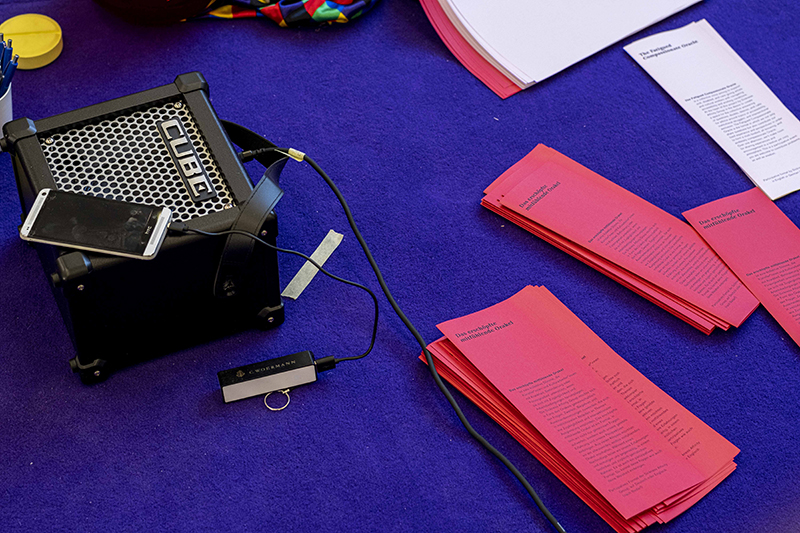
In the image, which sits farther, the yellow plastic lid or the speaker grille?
the yellow plastic lid

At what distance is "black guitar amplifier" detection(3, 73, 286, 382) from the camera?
703mm

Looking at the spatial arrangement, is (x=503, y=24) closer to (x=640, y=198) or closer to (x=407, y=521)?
(x=640, y=198)

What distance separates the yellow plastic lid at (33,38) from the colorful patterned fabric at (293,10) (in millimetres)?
238

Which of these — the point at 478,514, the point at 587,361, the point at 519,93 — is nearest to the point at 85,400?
the point at 478,514

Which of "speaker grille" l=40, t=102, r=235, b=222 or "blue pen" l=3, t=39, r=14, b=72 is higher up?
"speaker grille" l=40, t=102, r=235, b=222

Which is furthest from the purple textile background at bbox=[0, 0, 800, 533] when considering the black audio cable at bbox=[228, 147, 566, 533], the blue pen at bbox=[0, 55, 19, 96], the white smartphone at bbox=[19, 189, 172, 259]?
the white smartphone at bbox=[19, 189, 172, 259]

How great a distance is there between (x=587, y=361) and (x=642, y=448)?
123 millimetres

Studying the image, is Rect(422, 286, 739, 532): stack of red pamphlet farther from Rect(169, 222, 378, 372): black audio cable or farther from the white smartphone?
the white smartphone

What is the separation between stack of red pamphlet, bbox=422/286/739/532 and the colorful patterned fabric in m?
0.59

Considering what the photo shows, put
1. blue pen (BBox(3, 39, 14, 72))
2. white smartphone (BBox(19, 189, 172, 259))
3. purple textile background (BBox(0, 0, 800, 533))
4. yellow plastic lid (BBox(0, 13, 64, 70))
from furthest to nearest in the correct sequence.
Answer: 1. yellow plastic lid (BBox(0, 13, 64, 70))
2. blue pen (BBox(3, 39, 14, 72))
3. purple textile background (BBox(0, 0, 800, 533))
4. white smartphone (BBox(19, 189, 172, 259))

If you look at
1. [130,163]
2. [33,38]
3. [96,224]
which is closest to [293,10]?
[33,38]

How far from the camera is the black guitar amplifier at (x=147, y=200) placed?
703mm

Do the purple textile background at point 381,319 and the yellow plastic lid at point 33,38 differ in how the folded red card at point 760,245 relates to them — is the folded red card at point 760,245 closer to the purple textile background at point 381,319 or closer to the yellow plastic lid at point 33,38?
the purple textile background at point 381,319

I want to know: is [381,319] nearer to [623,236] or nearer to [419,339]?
[419,339]
